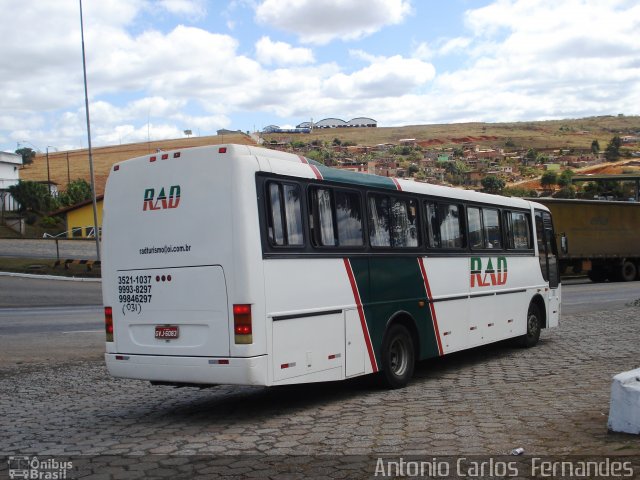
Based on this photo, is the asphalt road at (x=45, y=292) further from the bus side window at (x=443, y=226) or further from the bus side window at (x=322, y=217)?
the bus side window at (x=322, y=217)

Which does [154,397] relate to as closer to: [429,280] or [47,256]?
[429,280]

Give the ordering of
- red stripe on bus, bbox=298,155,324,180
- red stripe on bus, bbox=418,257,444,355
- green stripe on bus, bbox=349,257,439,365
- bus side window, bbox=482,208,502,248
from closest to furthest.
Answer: red stripe on bus, bbox=298,155,324,180 < green stripe on bus, bbox=349,257,439,365 < red stripe on bus, bbox=418,257,444,355 < bus side window, bbox=482,208,502,248

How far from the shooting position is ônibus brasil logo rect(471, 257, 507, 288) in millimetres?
12641

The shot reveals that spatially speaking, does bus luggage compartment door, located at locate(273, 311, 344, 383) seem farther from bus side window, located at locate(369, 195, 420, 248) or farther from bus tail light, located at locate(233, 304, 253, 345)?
bus side window, located at locate(369, 195, 420, 248)

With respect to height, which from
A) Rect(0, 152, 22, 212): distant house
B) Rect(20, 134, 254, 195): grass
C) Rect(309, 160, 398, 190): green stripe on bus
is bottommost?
Rect(309, 160, 398, 190): green stripe on bus

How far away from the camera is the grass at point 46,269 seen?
3319 centimetres

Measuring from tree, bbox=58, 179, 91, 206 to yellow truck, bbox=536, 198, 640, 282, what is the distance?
43.5 m

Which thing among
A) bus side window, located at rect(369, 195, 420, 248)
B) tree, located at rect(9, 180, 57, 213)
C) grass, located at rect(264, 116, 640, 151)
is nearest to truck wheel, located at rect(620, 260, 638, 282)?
bus side window, located at rect(369, 195, 420, 248)

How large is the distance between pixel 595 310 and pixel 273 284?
1571 cm

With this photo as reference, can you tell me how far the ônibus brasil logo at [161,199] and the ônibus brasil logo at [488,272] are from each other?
5.62 metres

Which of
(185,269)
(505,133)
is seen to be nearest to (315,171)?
(185,269)

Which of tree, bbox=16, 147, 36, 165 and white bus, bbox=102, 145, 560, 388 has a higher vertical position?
tree, bbox=16, 147, 36, 165

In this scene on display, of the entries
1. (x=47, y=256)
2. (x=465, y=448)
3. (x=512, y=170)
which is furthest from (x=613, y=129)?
(x=465, y=448)

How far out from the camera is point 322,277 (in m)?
9.05
